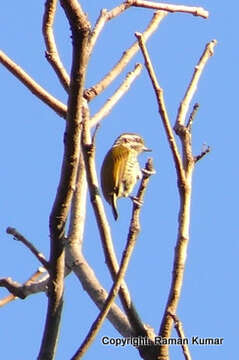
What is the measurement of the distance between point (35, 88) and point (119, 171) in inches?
68.3

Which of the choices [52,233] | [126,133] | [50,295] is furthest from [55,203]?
[126,133]

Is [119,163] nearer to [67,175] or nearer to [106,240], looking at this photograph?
[106,240]

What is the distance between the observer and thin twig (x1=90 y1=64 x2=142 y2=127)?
4609 millimetres

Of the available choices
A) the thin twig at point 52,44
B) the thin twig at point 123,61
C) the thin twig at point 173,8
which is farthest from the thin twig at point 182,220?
the thin twig at point 123,61

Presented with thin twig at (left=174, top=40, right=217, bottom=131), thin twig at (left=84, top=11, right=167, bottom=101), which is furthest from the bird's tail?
thin twig at (left=174, top=40, right=217, bottom=131)

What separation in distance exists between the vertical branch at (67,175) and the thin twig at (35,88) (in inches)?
43.8

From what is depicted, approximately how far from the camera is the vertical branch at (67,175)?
263 centimetres

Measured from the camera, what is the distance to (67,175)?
289 cm

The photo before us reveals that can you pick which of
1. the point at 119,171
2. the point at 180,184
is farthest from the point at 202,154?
the point at 119,171

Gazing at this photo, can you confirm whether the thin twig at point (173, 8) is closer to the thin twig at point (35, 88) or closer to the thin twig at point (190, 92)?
the thin twig at point (190, 92)

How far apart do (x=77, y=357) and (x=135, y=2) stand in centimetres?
249

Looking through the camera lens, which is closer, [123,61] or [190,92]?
[190,92]

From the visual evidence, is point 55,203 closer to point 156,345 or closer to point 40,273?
point 156,345

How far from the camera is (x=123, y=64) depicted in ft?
16.4
